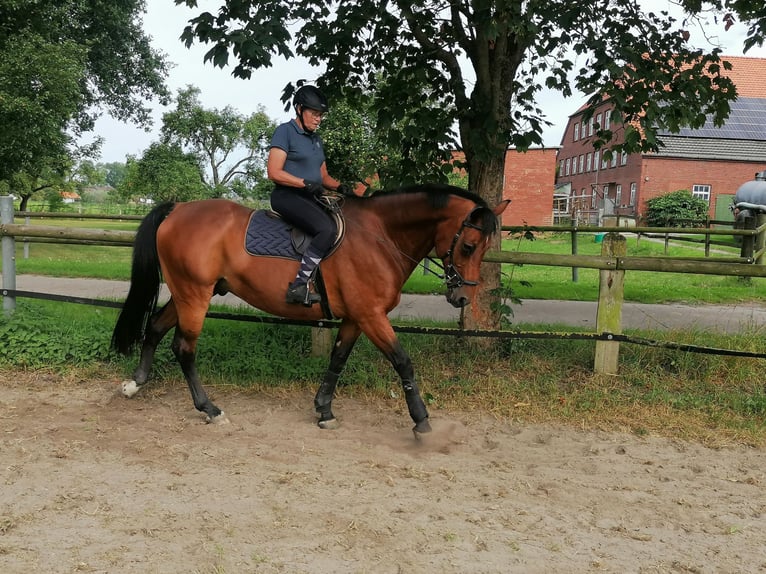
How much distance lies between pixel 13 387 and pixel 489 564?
4.84 meters


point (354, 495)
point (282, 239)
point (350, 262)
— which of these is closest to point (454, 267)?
point (350, 262)

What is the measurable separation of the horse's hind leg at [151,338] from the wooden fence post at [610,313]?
159 inches

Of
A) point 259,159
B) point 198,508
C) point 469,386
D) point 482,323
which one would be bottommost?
point 198,508

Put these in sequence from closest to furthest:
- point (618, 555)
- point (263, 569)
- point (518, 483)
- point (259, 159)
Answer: point (263, 569)
point (618, 555)
point (518, 483)
point (259, 159)

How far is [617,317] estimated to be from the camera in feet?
18.9

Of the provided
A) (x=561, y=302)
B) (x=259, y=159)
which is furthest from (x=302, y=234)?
(x=259, y=159)

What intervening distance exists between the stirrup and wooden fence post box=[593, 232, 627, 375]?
288 cm

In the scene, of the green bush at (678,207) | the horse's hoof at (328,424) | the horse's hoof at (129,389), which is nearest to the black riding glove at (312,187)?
the horse's hoof at (328,424)

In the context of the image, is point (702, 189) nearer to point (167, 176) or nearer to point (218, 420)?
point (167, 176)

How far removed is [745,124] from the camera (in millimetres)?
39250

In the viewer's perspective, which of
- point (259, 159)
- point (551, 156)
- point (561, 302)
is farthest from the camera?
point (259, 159)

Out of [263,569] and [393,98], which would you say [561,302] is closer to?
[393,98]

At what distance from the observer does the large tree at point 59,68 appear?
607 inches

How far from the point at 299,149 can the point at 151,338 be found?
2.34 meters
